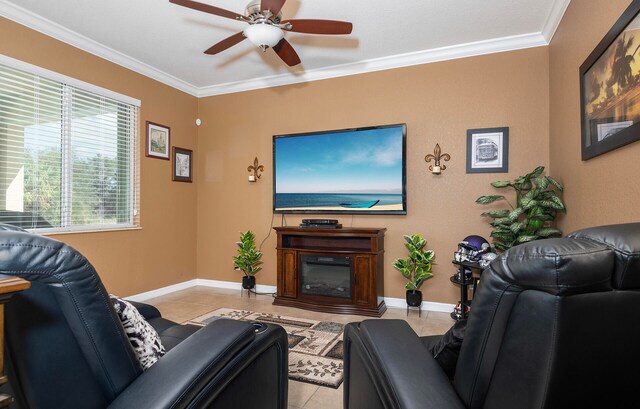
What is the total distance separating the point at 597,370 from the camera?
68cm

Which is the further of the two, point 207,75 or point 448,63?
point 207,75

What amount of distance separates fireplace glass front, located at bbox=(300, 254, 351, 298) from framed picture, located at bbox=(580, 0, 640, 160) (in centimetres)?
242

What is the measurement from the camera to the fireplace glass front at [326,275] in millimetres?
3830

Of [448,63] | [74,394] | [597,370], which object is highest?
[448,63]

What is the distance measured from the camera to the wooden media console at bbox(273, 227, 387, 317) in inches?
144

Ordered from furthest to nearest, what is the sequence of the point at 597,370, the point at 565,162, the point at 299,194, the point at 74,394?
the point at 299,194, the point at 565,162, the point at 74,394, the point at 597,370

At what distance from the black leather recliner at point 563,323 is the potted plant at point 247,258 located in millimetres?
3766

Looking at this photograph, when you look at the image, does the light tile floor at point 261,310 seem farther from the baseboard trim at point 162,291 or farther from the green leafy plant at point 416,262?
the green leafy plant at point 416,262

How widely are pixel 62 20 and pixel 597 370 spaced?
14.5 feet

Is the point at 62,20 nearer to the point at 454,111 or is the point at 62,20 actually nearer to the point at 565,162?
the point at 454,111

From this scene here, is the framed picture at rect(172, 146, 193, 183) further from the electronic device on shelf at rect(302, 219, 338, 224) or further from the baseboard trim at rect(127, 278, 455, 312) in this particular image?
the electronic device on shelf at rect(302, 219, 338, 224)

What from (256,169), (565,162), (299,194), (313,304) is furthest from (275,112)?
(565,162)

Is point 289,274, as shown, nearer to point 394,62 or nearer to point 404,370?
point 394,62

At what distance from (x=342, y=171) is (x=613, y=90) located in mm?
2633
